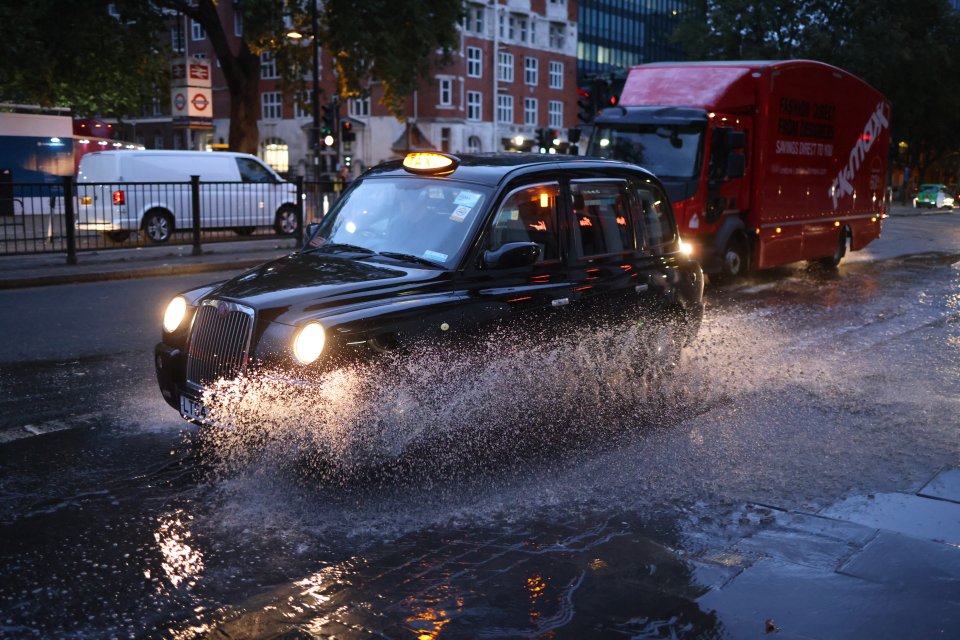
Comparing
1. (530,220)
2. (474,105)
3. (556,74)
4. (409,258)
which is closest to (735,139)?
(530,220)

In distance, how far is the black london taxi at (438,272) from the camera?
4.93 m

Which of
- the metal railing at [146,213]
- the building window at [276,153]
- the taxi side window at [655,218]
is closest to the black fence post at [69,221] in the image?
the metal railing at [146,213]

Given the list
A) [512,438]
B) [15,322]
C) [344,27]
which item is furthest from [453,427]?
[344,27]

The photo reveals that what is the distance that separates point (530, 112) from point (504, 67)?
14.2 feet

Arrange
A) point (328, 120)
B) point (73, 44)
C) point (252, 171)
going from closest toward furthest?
1. point (252, 171)
2. point (73, 44)
3. point (328, 120)

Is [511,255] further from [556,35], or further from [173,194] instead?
[556,35]

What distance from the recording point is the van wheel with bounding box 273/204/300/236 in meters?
21.5

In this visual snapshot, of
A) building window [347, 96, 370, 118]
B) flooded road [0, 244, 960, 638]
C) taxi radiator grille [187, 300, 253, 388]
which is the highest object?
building window [347, 96, 370, 118]

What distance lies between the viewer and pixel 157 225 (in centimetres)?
1873

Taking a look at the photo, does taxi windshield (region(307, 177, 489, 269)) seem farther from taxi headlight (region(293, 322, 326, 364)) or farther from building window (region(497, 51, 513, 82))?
building window (region(497, 51, 513, 82))

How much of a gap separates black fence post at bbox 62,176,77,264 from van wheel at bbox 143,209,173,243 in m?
2.43

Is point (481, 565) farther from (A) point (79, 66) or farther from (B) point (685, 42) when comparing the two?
(B) point (685, 42)

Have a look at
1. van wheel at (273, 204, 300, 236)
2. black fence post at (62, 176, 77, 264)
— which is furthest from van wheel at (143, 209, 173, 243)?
van wheel at (273, 204, 300, 236)

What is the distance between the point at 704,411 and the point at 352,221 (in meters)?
2.81
